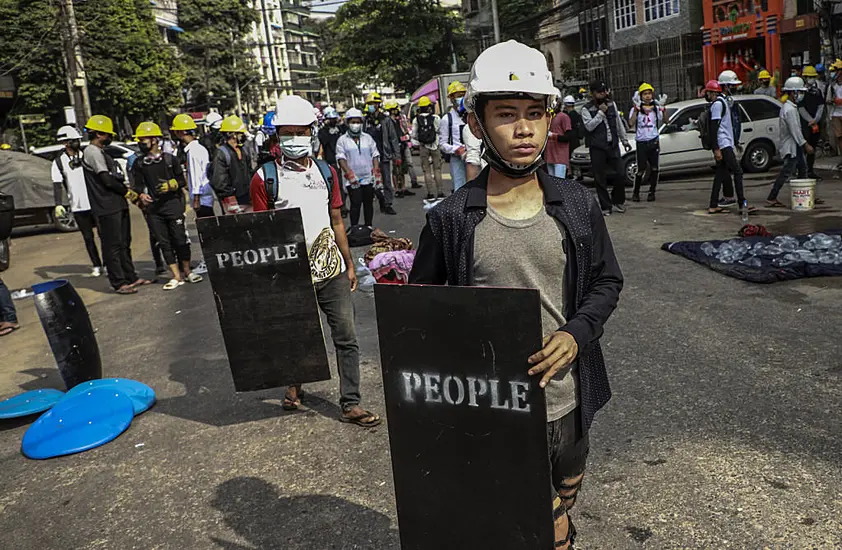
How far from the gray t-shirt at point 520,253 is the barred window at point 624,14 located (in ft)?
117

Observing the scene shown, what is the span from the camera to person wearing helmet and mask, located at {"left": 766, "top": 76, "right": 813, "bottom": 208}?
11016 mm

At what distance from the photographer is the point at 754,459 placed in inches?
156

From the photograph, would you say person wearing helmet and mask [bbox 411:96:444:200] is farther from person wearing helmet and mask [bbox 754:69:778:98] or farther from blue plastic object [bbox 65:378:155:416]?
blue plastic object [bbox 65:378:155:416]

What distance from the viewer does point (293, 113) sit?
4949 mm

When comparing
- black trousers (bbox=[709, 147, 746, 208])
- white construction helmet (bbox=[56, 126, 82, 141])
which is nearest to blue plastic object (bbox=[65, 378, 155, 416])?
white construction helmet (bbox=[56, 126, 82, 141])

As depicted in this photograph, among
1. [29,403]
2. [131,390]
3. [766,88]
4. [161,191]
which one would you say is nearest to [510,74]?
[131,390]

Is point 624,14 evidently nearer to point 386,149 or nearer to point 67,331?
point 386,149

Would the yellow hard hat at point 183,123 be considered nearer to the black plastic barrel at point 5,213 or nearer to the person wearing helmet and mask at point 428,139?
the black plastic barrel at point 5,213

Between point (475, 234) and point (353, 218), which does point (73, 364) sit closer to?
point (475, 234)

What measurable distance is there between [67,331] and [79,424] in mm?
1179

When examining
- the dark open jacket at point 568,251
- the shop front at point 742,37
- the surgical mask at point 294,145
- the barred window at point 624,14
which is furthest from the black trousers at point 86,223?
the barred window at point 624,14

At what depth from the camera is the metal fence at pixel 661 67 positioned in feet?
97.2

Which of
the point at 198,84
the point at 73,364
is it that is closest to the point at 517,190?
the point at 73,364

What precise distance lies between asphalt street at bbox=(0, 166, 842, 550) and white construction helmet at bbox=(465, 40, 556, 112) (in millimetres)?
2024
